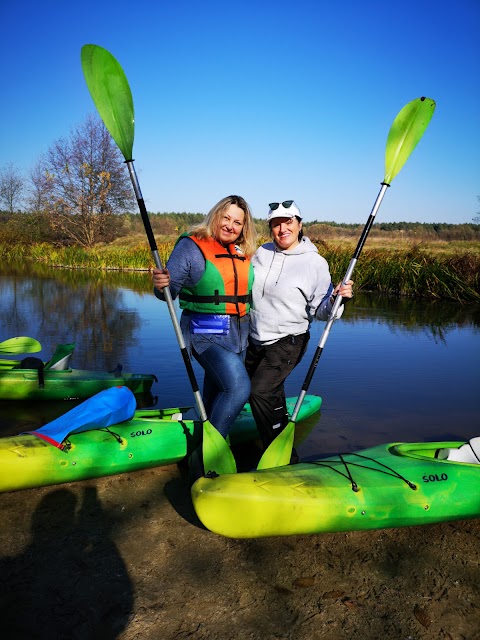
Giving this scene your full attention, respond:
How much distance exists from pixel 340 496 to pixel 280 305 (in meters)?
1.24

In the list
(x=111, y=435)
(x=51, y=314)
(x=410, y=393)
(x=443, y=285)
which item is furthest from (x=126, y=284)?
(x=111, y=435)

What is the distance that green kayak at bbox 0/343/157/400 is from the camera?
495cm

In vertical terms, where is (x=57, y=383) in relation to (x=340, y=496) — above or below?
below

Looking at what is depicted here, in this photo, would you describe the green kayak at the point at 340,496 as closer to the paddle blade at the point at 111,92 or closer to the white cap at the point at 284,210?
the white cap at the point at 284,210

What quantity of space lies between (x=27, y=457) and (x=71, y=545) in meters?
0.66

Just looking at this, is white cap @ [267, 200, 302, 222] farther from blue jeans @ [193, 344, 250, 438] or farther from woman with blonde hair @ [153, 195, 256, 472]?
blue jeans @ [193, 344, 250, 438]

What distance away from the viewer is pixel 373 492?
8.82ft

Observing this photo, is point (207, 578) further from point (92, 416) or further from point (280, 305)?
point (280, 305)

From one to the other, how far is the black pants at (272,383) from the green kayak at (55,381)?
2.28 m

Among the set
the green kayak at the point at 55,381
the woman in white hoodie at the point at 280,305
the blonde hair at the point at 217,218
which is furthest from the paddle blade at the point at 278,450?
the green kayak at the point at 55,381

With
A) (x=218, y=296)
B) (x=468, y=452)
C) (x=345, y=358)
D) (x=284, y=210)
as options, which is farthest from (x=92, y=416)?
(x=345, y=358)

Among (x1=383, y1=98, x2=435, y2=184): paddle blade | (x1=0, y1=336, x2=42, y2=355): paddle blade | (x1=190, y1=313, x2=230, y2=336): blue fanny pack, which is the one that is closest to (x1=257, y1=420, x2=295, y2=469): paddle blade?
(x1=190, y1=313, x2=230, y2=336): blue fanny pack

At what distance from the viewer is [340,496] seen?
2617 millimetres

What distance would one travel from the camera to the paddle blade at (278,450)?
309cm
